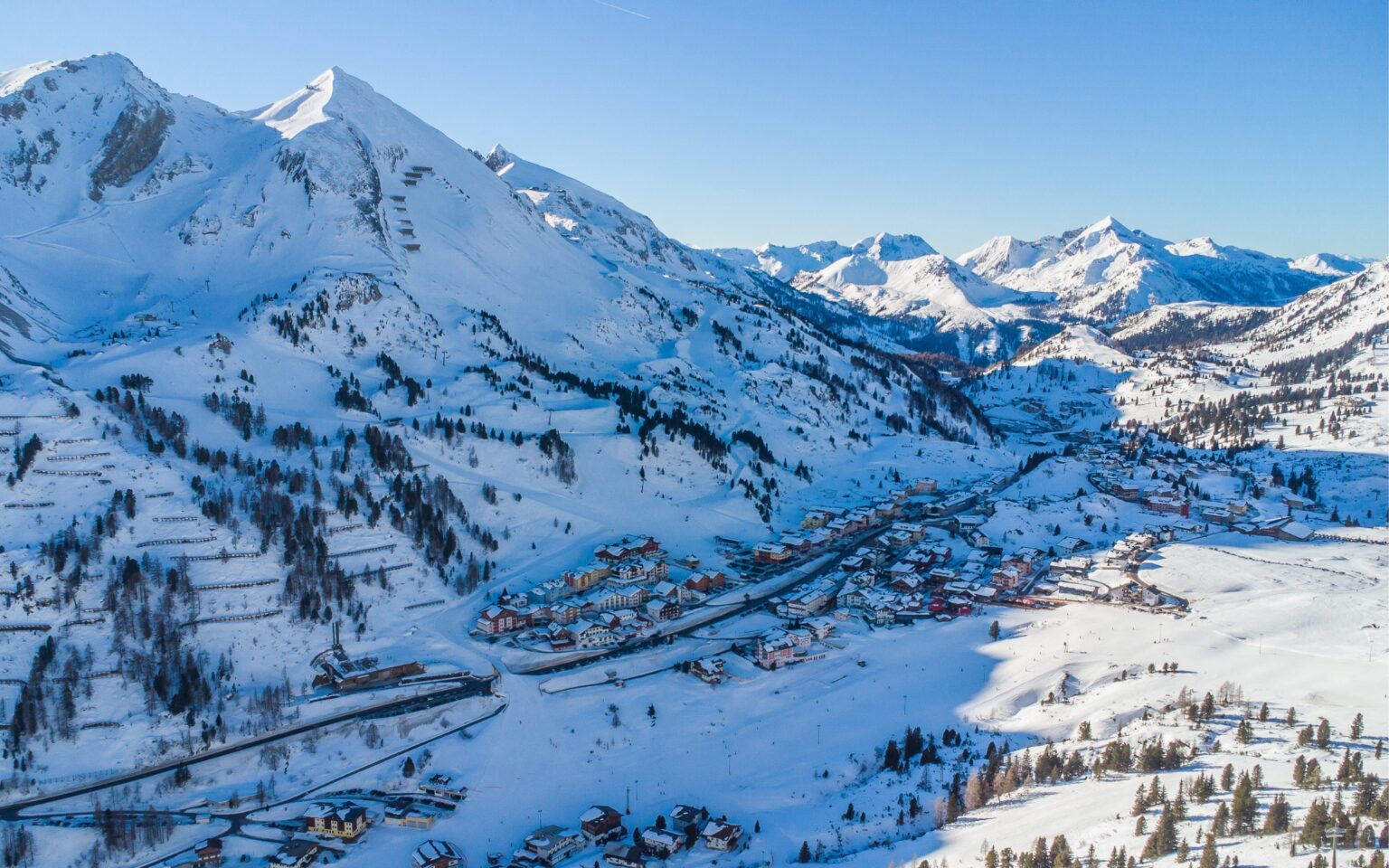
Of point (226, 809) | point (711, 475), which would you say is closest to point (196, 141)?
point (711, 475)

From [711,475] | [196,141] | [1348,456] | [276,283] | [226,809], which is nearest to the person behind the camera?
[226,809]

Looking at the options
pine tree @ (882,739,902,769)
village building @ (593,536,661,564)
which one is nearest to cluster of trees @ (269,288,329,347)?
village building @ (593,536,661,564)

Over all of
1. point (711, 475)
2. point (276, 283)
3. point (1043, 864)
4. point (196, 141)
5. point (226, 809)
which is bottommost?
point (226, 809)

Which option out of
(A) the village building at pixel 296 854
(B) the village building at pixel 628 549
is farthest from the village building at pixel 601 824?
(B) the village building at pixel 628 549

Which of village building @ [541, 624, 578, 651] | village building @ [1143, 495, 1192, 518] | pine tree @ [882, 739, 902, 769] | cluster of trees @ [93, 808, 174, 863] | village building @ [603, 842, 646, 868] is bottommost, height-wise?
village building @ [603, 842, 646, 868]

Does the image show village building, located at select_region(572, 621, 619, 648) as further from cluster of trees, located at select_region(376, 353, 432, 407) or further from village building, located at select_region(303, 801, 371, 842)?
cluster of trees, located at select_region(376, 353, 432, 407)

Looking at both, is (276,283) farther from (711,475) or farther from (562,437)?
(711,475)

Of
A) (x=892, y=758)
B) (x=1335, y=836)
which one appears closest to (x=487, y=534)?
(x=892, y=758)
